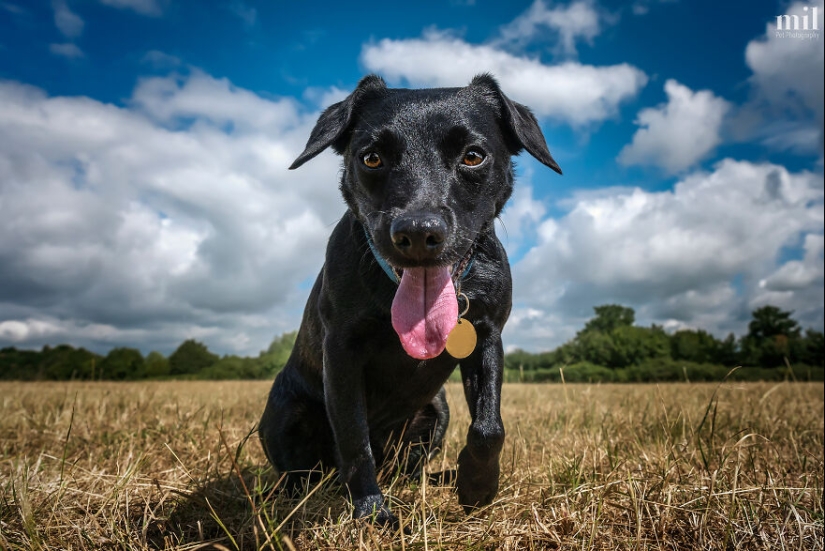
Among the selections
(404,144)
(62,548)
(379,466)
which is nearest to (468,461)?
(379,466)

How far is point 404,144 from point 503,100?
2.55 feet

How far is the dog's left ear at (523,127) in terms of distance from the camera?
3.24m

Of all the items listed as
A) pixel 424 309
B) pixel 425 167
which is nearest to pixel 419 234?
pixel 424 309

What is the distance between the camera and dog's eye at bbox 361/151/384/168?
120 inches

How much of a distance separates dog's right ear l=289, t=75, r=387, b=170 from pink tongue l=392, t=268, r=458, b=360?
3.03 ft

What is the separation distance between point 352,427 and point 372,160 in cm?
143

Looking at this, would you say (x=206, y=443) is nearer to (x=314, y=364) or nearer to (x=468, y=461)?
(x=314, y=364)

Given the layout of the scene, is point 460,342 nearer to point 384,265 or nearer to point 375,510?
point 384,265

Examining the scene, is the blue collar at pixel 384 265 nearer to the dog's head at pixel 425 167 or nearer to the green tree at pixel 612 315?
the dog's head at pixel 425 167

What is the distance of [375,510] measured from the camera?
2734mm

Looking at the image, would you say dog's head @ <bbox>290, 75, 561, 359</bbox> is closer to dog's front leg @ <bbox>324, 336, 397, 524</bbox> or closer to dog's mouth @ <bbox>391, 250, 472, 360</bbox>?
dog's mouth @ <bbox>391, 250, 472, 360</bbox>

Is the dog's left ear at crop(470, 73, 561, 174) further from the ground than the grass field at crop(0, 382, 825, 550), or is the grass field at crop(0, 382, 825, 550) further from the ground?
the dog's left ear at crop(470, 73, 561, 174)

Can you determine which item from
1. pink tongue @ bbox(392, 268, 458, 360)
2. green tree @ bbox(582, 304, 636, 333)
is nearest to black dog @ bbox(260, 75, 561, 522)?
pink tongue @ bbox(392, 268, 458, 360)

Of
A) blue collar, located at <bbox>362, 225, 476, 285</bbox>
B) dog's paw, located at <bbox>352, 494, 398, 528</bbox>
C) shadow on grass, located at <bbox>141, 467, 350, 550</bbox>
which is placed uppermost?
blue collar, located at <bbox>362, 225, 476, 285</bbox>
